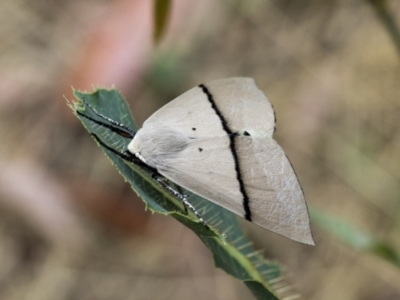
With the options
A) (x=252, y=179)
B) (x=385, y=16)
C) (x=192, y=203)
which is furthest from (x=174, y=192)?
(x=385, y=16)

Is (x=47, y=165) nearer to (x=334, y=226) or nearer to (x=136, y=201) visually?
(x=136, y=201)

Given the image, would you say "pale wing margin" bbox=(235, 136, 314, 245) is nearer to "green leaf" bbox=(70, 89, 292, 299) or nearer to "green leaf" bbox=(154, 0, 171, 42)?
"green leaf" bbox=(70, 89, 292, 299)

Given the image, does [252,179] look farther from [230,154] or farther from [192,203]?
[192,203]

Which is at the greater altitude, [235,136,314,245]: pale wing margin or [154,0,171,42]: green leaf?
[154,0,171,42]: green leaf

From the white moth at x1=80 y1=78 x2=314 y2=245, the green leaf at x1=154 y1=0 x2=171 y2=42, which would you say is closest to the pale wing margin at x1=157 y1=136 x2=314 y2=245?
the white moth at x1=80 y1=78 x2=314 y2=245

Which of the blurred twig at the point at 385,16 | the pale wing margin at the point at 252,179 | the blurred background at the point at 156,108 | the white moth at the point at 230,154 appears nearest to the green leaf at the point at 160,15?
the white moth at the point at 230,154

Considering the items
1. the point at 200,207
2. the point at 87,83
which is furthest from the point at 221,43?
the point at 200,207
